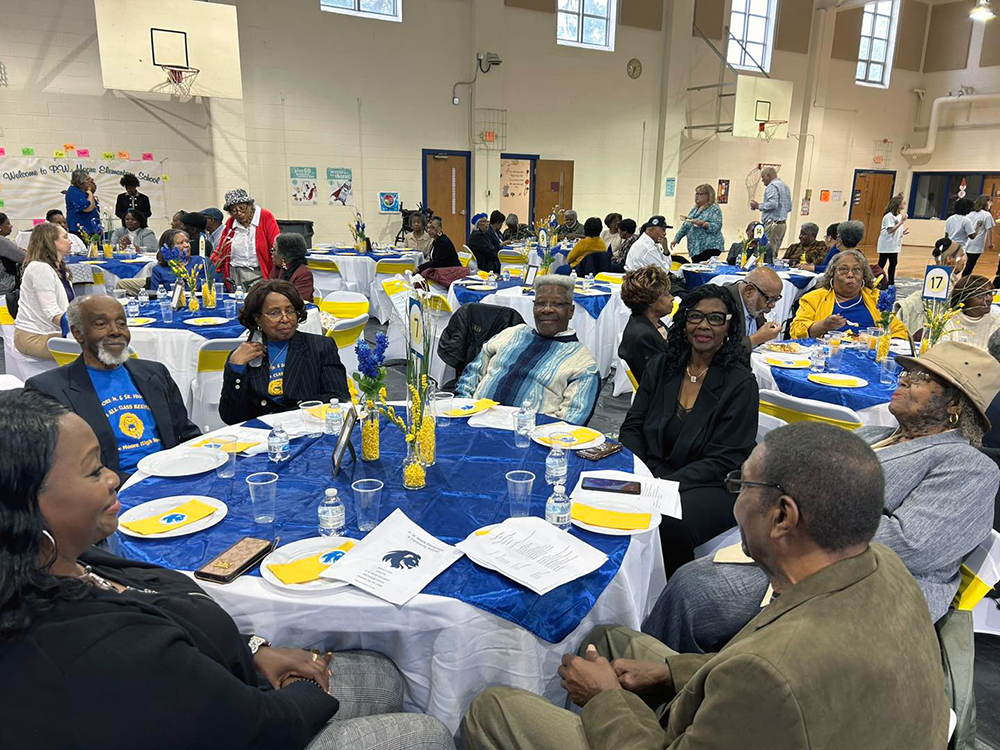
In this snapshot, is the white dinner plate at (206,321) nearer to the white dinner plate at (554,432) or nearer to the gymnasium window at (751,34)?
the white dinner plate at (554,432)

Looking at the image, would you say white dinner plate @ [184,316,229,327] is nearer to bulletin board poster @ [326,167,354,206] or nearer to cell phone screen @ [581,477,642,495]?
cell phone screen @ [581,477,642,495]

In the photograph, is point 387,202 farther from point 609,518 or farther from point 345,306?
point 609,518

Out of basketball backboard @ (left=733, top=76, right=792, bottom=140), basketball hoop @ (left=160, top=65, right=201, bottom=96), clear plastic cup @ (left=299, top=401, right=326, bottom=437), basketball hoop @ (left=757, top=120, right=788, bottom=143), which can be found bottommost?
clear plastic cup @ (left=299, top=401, right=326, bottom=437)

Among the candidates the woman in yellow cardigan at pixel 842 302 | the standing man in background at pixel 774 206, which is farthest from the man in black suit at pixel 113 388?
the standing man in background at pixel 774 206

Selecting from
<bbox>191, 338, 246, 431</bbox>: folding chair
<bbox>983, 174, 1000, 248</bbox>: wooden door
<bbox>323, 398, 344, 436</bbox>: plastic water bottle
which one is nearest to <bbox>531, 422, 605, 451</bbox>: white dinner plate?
<bbox>323, 398, 344, 436</bbox>: plastic water bottle

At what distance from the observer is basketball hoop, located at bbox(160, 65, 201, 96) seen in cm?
906

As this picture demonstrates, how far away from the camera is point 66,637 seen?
3.12ft

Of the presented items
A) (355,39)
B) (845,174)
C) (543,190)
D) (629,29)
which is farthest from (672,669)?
(845,174)

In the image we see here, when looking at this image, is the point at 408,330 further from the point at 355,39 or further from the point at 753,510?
the point at 355,39

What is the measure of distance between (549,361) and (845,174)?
1662 centimetres

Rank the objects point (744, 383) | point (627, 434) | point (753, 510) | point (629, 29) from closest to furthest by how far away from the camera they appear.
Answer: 1. point (753, 510)
2. point (744, 383)
3. point (627, 434)
4. point (629, 29)

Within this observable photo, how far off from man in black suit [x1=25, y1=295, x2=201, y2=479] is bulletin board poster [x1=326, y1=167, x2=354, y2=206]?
361 inches

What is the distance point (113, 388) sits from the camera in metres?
2.63

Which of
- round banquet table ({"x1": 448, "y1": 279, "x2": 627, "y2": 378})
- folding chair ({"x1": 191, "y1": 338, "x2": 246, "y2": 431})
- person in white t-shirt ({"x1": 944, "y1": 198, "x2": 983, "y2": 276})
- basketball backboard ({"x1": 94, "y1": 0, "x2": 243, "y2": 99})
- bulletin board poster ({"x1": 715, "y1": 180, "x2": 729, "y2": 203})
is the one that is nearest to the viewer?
folding chair ({"x1": 191, "y1": 338, "x2": 246, "y2": 431})
